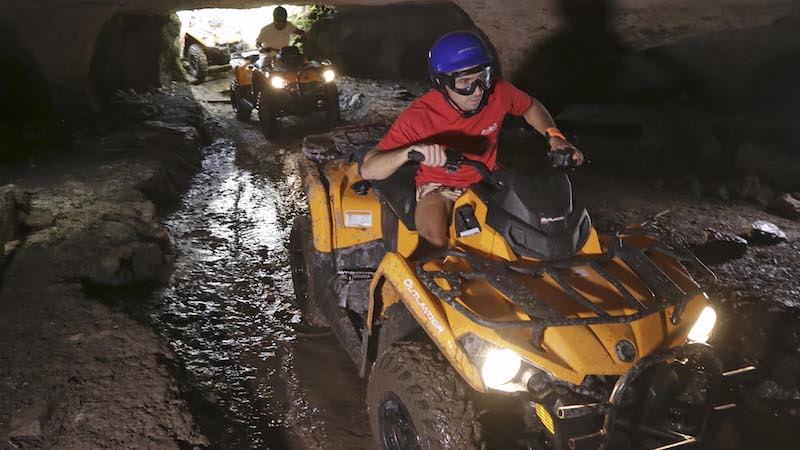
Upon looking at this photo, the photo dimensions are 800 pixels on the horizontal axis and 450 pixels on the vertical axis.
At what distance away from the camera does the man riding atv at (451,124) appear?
9.43 ft

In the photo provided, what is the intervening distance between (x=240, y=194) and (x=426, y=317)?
5098 mm

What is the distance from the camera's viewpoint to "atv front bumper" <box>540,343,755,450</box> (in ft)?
6.86

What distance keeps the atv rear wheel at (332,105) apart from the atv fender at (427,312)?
7.29 meters

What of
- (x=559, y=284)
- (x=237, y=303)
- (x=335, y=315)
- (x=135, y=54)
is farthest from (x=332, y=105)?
(x=559, y=284)

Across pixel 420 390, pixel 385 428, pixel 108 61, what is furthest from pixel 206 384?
pixel 108 61

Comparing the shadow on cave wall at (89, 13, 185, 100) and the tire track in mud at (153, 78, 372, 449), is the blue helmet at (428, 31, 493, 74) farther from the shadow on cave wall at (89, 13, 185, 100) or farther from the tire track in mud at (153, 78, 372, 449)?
the shadow on cave wall at (89, 13, 185, 100)

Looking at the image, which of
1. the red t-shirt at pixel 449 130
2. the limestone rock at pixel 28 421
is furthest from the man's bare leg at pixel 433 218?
the limestone rock at pixel 28 421

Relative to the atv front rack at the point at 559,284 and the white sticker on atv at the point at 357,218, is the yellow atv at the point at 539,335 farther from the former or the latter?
the white sticker on atv at the point at 357,218

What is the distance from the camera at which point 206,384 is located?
3.62m

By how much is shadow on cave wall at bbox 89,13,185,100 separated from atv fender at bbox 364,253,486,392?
9.57 m

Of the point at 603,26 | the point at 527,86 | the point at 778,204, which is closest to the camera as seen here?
the point at 778,204

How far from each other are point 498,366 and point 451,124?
1501mm

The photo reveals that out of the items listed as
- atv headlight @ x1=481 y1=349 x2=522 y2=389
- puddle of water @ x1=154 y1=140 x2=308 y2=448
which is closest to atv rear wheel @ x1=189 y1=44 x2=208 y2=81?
puddle of water @ x1=154 y1=140 x2=308 y2=448

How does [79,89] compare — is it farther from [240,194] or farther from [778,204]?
[778,204]
